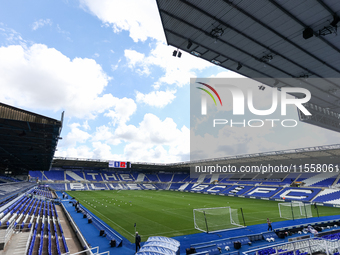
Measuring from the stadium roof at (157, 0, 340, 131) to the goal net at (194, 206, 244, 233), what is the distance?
1356 cm

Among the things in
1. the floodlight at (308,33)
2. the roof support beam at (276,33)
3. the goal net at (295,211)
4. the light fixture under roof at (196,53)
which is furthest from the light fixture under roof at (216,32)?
the goal net at (295,211)

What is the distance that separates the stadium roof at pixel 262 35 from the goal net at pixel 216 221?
534 inches

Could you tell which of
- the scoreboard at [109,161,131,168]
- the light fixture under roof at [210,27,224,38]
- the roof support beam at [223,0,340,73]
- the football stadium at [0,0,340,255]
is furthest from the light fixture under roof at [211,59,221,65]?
the scoreboard at [109,161,131,168]

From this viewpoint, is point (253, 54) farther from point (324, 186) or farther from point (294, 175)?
point (294, 175)

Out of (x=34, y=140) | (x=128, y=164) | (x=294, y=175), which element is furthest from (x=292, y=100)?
(x=128, y=164)

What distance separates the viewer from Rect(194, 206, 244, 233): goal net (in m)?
18.3

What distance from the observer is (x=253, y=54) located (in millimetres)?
11461

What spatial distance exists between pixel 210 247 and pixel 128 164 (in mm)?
55238

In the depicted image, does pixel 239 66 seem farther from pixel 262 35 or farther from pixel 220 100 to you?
pixel 220 100

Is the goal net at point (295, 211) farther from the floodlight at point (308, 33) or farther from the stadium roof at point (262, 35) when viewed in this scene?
the floodlight at point (308, 33)

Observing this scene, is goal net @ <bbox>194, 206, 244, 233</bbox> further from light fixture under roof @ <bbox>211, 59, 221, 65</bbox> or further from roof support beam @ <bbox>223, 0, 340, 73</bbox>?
roof support beam @ <bbox>223, 0, 340, 73</bbox>

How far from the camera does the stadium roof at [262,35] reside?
836 centimetres

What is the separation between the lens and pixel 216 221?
20.9 meters

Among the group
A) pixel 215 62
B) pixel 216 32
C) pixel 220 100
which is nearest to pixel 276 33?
pixel 216 32
